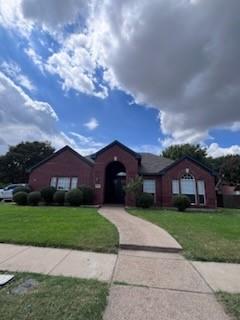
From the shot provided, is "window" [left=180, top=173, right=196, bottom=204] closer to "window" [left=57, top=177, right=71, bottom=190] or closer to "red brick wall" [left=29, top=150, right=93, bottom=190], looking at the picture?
"red brick wall" [left=29, top=150, right=93, bottom=190]

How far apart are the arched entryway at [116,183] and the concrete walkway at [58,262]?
18072 millimetres

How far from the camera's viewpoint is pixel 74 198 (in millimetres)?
18703

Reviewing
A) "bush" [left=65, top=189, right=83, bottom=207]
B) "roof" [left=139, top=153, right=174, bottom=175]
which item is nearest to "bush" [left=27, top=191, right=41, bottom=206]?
"bush" [left=65, top=189, right=83, bottom=207]

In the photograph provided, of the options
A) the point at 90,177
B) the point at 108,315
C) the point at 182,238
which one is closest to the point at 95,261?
the point at 108,315

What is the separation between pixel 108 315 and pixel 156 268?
2.25m

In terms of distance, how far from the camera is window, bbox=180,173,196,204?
20406mm

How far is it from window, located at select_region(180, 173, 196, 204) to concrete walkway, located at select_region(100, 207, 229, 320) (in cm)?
1487

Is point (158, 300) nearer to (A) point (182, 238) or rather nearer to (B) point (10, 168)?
(A) point (182, 238)

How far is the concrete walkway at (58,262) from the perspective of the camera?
4742 mm

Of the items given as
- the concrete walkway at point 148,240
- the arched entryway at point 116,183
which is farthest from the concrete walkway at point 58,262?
the arched entryway at point 116,183

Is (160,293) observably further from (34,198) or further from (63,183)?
(63,183)

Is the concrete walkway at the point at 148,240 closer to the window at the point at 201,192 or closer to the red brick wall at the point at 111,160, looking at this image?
the red brick wall at the point at 111,160

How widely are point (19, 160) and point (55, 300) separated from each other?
45.9 m

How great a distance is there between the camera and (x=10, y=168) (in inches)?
1759
